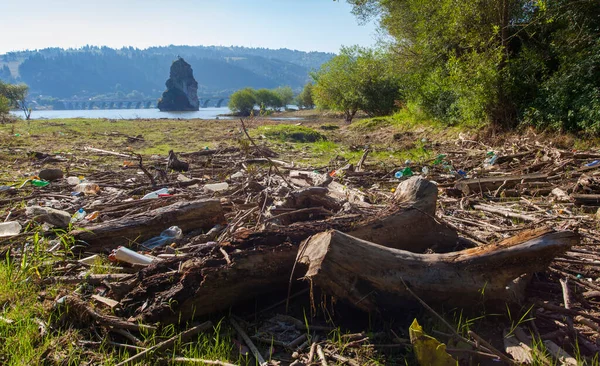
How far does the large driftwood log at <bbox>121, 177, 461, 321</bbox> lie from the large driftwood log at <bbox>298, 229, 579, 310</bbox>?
1.12 feet

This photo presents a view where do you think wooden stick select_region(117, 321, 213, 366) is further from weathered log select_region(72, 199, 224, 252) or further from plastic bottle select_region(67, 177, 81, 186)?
plastic bottle select_region(67, 177, 81, 186)

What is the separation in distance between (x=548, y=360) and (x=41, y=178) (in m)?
8.22

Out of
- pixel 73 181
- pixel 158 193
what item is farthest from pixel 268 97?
pixel 158 193

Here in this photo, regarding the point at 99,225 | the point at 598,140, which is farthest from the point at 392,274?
the point at 598,140

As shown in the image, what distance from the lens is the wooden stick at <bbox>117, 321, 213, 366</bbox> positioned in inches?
80.5

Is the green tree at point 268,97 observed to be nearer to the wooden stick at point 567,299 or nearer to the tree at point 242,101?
the tree at point 242,101

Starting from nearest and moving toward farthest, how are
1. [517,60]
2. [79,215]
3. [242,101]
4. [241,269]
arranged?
[241,269] → [79,215] → [517,60] → [242,101]

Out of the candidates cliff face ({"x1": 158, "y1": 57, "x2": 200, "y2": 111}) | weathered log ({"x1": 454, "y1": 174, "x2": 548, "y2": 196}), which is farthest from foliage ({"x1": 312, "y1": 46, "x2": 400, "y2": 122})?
cliff face ({"x1": 158, "y1": 57, "x2": 200, "y2": 111})

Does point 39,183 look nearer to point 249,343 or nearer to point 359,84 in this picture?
point 249,343

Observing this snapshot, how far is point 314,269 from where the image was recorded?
88.0 inches

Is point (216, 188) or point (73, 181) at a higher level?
point (216, 188)

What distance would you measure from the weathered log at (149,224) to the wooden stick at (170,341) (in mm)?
1726

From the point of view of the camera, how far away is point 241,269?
8.38 ft

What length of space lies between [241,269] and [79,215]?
9.70 feet
